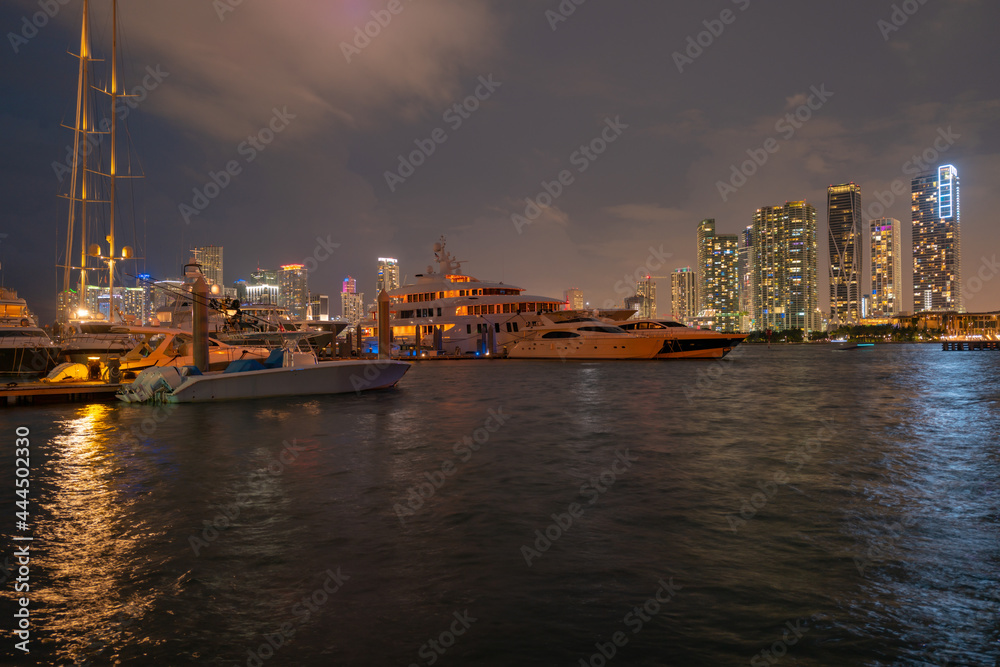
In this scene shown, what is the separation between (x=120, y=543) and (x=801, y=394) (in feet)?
A: 86.1

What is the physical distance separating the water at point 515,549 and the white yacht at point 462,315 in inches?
2149

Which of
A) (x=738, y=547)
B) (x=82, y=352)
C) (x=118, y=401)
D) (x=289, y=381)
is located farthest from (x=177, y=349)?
(x=738, y=547)

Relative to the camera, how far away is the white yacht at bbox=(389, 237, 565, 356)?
69438 millimetres

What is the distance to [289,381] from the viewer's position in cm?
A: 2262

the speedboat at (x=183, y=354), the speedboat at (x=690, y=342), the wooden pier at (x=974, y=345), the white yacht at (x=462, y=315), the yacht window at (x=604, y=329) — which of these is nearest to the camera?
the speedboat at (x=183, y=354)

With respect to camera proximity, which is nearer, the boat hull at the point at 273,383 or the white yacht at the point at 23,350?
the boat hull at the point at 273,383

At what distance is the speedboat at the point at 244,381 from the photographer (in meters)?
21.6

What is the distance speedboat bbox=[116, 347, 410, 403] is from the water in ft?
23.3

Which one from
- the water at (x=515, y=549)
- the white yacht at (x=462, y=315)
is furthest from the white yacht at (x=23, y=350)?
the white yacht at (x=462, y=315)

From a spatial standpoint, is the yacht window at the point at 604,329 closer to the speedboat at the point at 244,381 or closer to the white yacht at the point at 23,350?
the speedboat at the point at 244,381

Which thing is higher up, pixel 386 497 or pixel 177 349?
pixel 177 349

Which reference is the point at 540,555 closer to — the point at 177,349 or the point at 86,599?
the point at 86,599

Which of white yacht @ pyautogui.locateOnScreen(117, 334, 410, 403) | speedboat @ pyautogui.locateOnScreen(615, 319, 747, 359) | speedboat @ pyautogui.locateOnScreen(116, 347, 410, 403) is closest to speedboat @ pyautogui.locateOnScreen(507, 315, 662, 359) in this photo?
Result: speedboat @ pyautogui.locateOnScreen(615, 319, 747, 359)

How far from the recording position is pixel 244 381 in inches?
855
